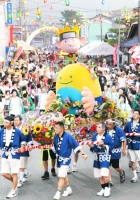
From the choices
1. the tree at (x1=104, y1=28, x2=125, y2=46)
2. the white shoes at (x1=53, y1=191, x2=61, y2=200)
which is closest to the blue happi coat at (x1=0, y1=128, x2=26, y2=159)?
the white shoes at (x1=53, y1=191, x2=61, y2=200)

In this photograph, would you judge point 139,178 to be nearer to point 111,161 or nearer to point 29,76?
point 111,161

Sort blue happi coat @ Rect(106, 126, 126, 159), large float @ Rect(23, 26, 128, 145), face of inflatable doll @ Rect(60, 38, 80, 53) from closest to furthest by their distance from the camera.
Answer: blue happi coat @ Rect(106, 126, 126, 159) < large float @ Rect(23, 26, 128, 145) < face of inflatable doll @ Rect(60, 38, 80, 53)

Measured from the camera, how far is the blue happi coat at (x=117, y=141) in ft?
27.8

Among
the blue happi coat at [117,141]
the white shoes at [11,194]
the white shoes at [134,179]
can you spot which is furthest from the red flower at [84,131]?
the white shoes at [11,194]

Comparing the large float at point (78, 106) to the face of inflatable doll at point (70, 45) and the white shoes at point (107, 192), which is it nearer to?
the face of inflatable doll at point (70, 45)

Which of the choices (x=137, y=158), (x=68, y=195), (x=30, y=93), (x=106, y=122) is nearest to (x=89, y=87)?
(x=106, y=122)

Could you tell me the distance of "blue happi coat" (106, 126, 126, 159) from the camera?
8484mm

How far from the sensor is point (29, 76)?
2181 centimetres

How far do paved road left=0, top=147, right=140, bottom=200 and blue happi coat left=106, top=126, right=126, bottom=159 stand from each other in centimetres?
57

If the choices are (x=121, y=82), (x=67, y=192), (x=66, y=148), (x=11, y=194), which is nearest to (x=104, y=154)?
(x=66, y=148)

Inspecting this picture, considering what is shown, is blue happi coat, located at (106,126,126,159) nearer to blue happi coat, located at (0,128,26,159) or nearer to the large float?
the large float

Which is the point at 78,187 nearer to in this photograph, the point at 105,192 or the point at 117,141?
the point at 105,192

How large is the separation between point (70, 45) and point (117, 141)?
2.44 metres

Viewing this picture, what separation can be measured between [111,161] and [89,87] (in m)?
1.57
